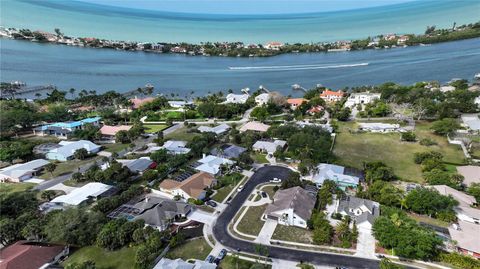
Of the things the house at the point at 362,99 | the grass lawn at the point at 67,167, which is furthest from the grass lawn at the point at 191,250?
the house at the point at 362,99

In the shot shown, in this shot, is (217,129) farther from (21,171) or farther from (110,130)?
(21,171)

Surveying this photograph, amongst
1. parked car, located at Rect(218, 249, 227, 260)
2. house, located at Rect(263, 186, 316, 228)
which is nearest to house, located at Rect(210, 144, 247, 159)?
house, located at Rect(263, 186, 316, 228)

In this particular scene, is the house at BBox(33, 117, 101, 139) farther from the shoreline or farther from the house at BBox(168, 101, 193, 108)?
the shoreline

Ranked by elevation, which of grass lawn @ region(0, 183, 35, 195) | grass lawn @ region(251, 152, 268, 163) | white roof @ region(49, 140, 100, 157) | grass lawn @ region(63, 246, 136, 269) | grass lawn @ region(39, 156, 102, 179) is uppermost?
white roof @ region(49, 140, 100, 157)

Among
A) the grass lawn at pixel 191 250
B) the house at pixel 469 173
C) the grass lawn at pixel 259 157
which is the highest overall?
the house at pixel 469 173

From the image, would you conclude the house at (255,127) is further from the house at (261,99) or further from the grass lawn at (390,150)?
the house at (261,99)

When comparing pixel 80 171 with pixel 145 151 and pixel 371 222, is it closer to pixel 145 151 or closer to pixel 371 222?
pixel 145 151

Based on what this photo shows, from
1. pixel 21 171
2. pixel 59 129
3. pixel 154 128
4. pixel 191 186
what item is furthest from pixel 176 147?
pixel 59 129
